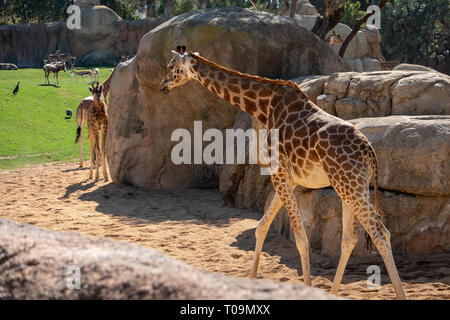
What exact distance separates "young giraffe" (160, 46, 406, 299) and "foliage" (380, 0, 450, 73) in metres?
29.1

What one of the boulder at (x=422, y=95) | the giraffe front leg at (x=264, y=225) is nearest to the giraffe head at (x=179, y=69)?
the giraffe front leg at (x=264, y=225)

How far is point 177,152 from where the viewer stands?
10.2m

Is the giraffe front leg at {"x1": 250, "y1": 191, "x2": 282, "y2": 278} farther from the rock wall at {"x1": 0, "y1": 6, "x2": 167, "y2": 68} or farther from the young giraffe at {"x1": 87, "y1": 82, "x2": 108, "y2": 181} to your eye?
the rock wall at {"x1": 0, "y1": 6, "x2": 167, "y2": 68}

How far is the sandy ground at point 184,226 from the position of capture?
541 cm

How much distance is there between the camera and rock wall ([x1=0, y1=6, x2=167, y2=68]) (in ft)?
106

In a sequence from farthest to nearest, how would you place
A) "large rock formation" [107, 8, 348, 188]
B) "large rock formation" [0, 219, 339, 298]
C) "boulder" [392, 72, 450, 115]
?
"large rock formation" [107, 8, 348, 188]
"boulder" [392, 72, 450, 115]
"large rock formation" [0, 219, 339, 298]

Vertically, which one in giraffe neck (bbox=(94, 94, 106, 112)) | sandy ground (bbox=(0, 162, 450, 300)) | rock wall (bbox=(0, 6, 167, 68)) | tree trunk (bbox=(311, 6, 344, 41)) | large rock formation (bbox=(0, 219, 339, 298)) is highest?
rock wall (bbox=(0, 6, 167, 68))

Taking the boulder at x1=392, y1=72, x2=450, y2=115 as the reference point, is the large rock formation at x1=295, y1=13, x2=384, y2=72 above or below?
above

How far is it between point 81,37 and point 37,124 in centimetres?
1756

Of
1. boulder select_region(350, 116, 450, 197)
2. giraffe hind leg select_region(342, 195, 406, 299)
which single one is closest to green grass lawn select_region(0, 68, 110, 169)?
boulder select_region(350, 116, 450, 197)

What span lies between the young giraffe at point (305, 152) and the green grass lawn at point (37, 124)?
29.3ft

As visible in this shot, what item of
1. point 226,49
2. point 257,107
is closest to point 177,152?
point 226,49

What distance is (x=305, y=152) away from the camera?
16.1 feet
